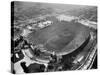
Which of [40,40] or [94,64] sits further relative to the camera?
[94,64]

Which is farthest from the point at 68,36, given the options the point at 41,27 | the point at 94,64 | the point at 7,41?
the point at 7,41

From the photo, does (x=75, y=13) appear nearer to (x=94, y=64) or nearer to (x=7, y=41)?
(x=94, y=64)

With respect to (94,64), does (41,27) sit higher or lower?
higher

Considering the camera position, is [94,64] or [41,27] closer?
[41,27]

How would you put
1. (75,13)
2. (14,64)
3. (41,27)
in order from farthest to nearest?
1. (75,13)
2. (41,27)
3. (14,64)

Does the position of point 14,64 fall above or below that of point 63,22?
below

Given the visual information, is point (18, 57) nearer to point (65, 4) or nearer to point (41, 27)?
point (41, 27)

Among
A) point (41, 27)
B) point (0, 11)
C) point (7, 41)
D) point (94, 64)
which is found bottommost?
point (94, 64)

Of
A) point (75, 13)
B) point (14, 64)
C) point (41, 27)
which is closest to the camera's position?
point (14, 64)

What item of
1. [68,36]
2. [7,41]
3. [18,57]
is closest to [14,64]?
[18,57]
